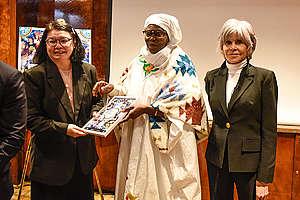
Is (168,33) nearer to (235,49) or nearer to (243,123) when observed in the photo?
(235,49)

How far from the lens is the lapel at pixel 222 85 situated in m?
1.96

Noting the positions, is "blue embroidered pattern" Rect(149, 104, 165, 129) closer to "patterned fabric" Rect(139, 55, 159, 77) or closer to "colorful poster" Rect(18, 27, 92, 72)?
"patterned fabric" Rect(139, 55, 159, 77)

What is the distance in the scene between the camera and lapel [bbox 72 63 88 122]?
206 centimetres

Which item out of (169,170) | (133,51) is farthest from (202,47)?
(169,170)

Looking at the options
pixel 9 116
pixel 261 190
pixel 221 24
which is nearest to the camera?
pixel 9 116

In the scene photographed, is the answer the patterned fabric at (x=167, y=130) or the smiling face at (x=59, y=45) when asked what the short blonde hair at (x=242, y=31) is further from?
the smiling face at (x=59, y=45)

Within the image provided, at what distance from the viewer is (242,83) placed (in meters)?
1.94

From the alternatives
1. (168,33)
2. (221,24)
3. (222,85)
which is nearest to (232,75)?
(222,85)

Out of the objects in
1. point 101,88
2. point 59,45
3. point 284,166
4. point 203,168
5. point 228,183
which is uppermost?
point 59,45

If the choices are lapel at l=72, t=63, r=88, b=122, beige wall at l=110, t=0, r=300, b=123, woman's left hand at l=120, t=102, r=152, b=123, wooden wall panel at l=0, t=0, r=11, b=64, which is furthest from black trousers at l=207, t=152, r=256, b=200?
wooden wall panel at l=0, t=0, r=11, b=64

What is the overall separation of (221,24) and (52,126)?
2.21 m

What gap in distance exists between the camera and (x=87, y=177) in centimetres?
215

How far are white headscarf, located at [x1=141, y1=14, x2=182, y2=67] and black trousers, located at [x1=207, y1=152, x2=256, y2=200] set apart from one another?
74cm

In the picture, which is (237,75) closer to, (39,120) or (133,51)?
(39,120)
